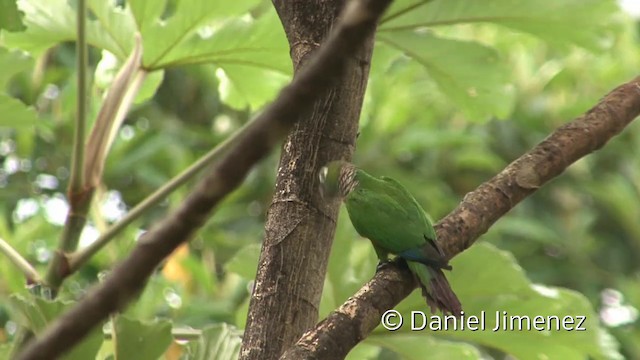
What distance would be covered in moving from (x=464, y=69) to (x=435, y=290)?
554 millimetres

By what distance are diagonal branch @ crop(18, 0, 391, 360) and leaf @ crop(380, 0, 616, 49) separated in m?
0.92

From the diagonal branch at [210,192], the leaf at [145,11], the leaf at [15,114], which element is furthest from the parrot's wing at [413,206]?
the diagonal branch at [210,192]

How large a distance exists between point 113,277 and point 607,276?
2.78 m

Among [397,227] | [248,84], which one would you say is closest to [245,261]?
[397,227]

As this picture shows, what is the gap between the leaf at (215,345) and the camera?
1.26 m

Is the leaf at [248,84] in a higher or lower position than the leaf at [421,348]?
higher

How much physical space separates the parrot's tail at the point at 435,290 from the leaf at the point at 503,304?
158 mm

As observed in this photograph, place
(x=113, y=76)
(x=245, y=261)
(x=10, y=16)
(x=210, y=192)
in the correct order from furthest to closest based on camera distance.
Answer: (x=113, y=76)
(x=245, y=261)
(x=10, y=16)
(x=210, y=192)

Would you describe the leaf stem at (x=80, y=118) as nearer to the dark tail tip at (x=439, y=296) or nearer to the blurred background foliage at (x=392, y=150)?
the blurred background foliage at (x=392, y=150)

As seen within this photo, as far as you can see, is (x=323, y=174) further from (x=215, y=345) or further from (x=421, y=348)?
(x=421, y=348)

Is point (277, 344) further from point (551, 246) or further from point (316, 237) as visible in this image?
point (551, 246)

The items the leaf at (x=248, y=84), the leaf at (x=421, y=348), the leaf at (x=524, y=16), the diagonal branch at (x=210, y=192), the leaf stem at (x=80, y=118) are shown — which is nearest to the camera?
the diagonal branch at (x=210, y=192)

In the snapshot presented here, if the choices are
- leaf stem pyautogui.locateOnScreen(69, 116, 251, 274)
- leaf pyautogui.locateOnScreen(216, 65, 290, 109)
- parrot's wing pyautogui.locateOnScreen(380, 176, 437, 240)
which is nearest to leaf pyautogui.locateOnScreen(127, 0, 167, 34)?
leaf pyautogui.locateOnScreen(216, 65, 290, 109)

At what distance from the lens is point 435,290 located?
4.06ft
